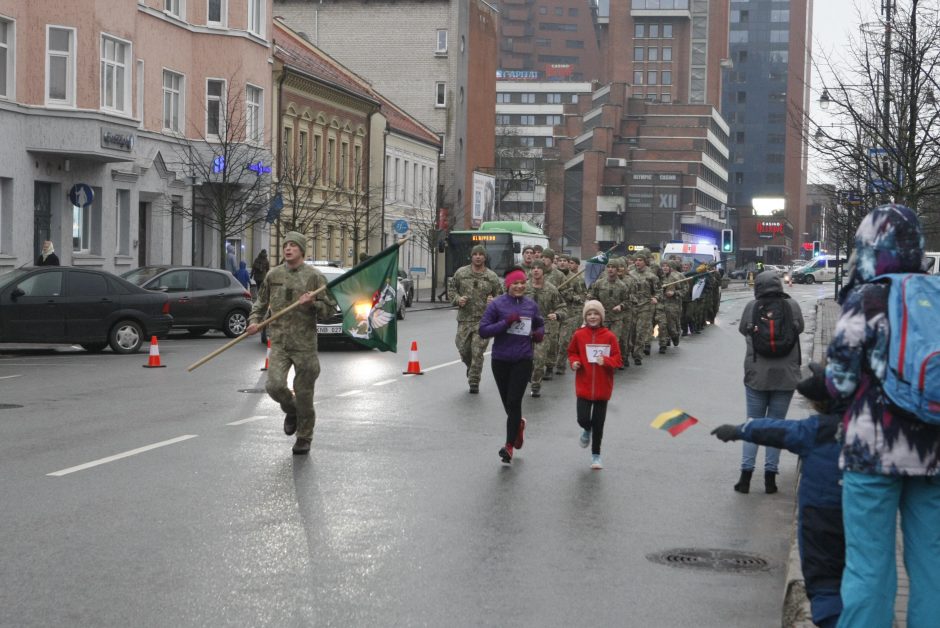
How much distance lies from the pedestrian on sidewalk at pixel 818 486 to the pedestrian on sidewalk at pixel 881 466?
0.31 meters

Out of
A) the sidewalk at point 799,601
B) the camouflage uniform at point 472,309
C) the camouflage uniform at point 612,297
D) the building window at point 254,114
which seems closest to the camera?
the sidewalk at point 799,601

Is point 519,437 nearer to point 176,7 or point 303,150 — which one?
point 176,7

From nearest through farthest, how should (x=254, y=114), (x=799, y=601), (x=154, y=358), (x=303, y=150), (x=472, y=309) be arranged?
(x=799, y=601)
(x=472, y=309)
(x=154, y=358)
(x=254, y=114)
(x=303, y=150)

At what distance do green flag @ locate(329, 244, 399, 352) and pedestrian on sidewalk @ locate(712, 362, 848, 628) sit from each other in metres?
7.81

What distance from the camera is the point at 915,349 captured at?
188 inches

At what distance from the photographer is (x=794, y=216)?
192000 mm

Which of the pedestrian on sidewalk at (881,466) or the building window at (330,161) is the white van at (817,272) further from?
the pedestrian on sidewalk at (881,466)

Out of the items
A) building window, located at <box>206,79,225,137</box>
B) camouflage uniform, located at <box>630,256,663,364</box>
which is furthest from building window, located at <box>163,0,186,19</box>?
camouflage uniform, located at <box>630,256,663,364</box>

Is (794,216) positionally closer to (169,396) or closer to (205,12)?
(205,12)

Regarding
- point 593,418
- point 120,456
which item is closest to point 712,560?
point 593,418

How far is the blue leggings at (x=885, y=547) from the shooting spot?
4961 mm

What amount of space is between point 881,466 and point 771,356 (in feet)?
19.5

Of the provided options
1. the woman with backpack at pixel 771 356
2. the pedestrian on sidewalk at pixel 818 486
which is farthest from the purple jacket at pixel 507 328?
the pedestrian on sidewalk at pixel 818 486

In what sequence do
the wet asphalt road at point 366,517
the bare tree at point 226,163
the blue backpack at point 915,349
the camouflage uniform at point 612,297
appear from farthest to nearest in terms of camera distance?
the bare tree at point 226,163 < the camouflage uniform at point 612,297 < the wet asphalt road at point 366,517 < the blue backpack at point 915,349
